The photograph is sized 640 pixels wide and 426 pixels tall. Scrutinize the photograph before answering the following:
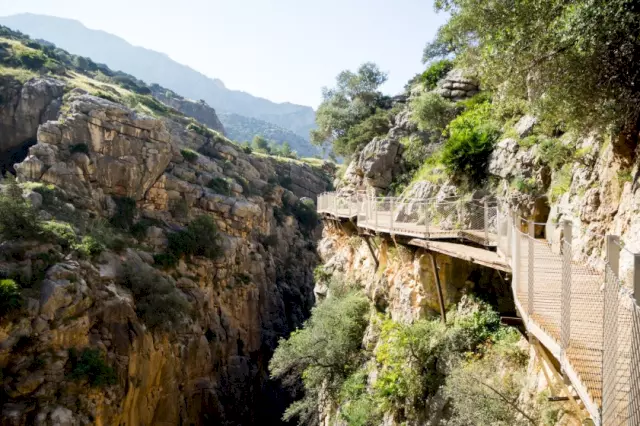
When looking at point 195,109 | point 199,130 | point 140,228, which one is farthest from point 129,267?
point 195,109

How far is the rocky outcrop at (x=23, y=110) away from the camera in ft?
112

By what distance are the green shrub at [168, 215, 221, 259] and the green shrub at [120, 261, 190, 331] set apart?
13.5ft

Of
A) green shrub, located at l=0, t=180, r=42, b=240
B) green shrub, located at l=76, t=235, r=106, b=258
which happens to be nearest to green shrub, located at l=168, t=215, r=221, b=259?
green shrub, located at l=76, t=235, r=106, b=258

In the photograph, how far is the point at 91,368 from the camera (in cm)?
1739

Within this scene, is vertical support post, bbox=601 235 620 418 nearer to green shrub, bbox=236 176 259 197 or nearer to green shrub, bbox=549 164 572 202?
green shrub, bbox=549 164 572 202

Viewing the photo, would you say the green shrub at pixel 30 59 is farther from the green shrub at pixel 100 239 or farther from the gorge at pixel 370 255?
the green shrub at pixel 100 239

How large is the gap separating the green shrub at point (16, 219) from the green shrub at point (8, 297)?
3.12 meters

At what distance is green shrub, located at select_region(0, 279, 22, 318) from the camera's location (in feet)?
53.5

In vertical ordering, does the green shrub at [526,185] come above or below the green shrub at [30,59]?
below

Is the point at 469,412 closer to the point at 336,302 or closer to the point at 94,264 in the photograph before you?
the point at 336,302

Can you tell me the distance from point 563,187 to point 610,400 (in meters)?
7.14

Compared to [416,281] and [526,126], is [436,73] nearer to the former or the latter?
[526,126]

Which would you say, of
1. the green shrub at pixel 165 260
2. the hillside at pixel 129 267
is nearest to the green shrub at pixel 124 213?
the hillside at pixel 129 267

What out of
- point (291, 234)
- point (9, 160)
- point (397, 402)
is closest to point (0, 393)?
point (397, 402)
